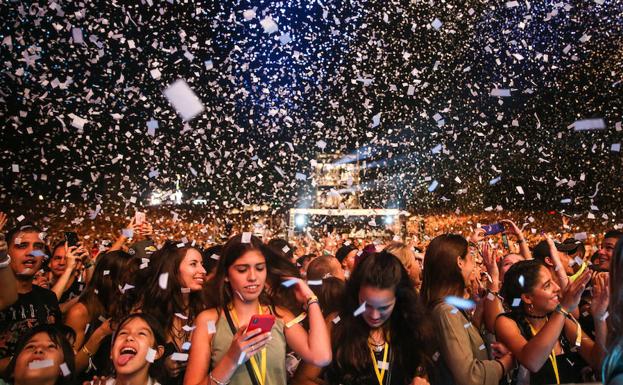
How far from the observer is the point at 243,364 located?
2.80 m

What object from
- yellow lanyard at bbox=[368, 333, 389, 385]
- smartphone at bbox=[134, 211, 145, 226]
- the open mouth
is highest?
smartphone at bbox=[134, 211, 145, 226]

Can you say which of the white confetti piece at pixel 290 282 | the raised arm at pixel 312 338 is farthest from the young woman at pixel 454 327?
the white confetti piece at pixel 290 282

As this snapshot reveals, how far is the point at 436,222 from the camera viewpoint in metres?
33.6

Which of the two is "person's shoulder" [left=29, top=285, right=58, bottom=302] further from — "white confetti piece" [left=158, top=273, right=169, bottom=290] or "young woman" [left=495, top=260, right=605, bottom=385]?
"young woman" [left=495, top=260, right=605, bottom=385]

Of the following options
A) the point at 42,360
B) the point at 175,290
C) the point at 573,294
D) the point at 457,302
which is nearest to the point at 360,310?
the point at 457,302

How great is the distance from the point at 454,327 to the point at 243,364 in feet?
3.88

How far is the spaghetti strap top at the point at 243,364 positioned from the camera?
9.15 ft

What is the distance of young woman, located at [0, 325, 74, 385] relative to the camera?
9.61 ft

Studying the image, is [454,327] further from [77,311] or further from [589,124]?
[589,124]

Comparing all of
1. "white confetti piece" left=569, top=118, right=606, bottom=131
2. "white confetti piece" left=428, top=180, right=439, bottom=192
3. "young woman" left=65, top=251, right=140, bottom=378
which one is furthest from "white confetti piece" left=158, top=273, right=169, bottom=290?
"white confetti piece" left=428, top=180, right=439, bottom=192

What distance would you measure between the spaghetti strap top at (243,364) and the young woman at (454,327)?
2.91 feet

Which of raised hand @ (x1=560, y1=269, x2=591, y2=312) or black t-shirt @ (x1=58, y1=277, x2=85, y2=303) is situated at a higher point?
raised hand @ (x1=560, y1=269, x2=591, y2=312)

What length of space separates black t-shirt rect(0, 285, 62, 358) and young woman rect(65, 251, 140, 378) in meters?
0.18

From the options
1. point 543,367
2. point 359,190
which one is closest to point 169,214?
point 359,190
